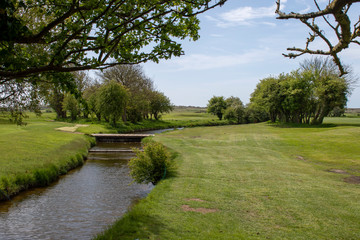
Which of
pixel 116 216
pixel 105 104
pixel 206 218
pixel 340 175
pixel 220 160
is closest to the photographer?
pixel 206 218

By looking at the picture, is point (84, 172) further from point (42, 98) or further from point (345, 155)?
point (345, 155)

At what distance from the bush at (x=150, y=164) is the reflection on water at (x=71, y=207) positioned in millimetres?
880

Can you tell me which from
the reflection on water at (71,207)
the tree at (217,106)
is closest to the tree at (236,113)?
the tree at (217,106)

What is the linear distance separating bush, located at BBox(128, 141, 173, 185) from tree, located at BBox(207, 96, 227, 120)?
9154 centimetres

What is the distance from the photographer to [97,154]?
29.5 metres

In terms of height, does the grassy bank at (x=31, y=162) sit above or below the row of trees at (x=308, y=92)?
below

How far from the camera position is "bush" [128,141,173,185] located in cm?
1560

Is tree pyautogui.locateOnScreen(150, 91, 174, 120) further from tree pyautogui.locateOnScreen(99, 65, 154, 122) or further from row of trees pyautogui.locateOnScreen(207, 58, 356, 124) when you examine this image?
row of trees pyautogui.locateOnScreen(207, 58, 356, 124)

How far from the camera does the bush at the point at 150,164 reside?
15602 millimetres

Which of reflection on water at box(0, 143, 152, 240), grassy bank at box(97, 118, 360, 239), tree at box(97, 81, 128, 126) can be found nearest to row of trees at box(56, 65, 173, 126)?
tree at box(97, 81, 128, 126)

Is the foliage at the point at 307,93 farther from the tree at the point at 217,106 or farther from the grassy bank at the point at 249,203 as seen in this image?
the tree at the point at 217,106

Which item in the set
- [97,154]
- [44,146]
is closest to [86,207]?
[44,146]

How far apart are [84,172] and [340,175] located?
56.3 ft

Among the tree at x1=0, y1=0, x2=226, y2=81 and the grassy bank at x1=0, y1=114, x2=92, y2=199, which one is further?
the grassy bank at x1=0, y1=114, x2=92, y2=199
